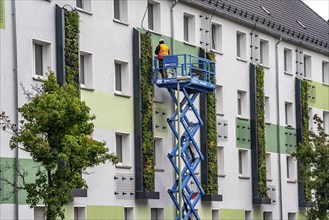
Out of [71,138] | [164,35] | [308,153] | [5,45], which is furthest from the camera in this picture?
[308,153]

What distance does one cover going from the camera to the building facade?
1871 inches

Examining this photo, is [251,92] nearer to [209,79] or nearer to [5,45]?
[209,79]

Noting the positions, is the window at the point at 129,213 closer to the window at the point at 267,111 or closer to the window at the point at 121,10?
the window at the point at 121,10

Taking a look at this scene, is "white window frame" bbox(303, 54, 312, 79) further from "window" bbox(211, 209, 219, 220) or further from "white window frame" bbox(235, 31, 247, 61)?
"window" bbox(211, 209, 219, 220)

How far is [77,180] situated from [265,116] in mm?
29612

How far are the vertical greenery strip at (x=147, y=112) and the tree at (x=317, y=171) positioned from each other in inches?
440

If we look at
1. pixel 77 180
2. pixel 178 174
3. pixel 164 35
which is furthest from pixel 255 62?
pixel 77 180

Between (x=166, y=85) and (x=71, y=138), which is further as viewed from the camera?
(x=166, y=85)

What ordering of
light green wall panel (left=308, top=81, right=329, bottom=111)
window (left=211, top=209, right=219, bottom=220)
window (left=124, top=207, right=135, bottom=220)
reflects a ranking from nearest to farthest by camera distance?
1. window (left=124, top=207, right=135, bottom=220)
2. window (left=211, top=209, right=219, bottom=220)
3. light green wall panel (left=308, top=81, right=329, bottom=111)

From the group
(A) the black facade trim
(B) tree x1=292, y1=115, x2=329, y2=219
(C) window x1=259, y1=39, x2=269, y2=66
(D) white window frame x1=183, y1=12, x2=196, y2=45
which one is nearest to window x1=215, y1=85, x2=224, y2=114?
(D) white window frame x1=183, y1=12, x2=196, y2=45

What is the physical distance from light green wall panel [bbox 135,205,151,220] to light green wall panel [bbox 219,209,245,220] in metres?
7.47

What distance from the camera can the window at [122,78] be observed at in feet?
179

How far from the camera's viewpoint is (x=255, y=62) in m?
67.8

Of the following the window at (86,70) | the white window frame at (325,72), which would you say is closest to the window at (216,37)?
the window at (86,70)
